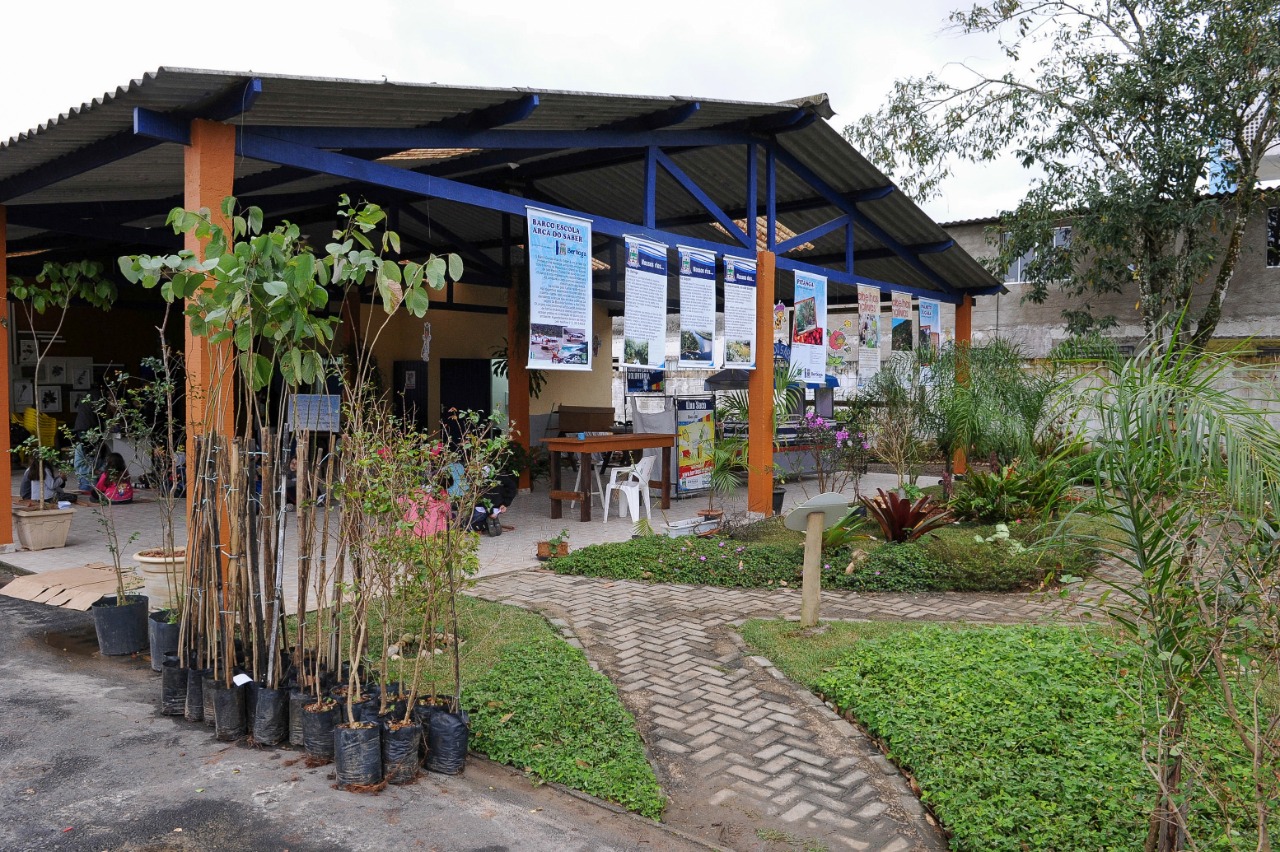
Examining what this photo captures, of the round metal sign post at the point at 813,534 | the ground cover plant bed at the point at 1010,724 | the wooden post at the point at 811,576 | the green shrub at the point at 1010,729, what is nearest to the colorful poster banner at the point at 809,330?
the round metal sign post at the point at 813,534

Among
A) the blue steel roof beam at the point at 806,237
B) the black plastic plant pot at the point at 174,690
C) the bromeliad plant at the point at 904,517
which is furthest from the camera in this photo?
the blue steel roof beam at the point at 806,237

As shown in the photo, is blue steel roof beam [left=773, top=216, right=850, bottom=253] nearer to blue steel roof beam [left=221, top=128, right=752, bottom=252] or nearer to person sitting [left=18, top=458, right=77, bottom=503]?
blue steel roof beam [left=221, top=128, right=752, bottom=252]

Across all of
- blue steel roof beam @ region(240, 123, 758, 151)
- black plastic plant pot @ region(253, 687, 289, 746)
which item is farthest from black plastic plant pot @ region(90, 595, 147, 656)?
blue steel roof beam @ region(240, 123, 758, 151)

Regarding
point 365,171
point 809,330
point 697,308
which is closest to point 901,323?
point 809,330

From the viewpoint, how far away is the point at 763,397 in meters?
10.9

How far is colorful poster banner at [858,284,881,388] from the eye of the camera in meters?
12.5

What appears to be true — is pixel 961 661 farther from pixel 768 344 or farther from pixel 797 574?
pixel 768 344

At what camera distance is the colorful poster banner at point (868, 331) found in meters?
12.5

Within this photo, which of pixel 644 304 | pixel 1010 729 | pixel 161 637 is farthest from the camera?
pixel 644 304

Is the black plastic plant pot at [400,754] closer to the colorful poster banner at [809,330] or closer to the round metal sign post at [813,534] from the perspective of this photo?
the round metal sign post at [813,534]

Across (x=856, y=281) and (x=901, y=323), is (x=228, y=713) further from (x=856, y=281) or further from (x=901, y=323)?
(x=901, y=323)

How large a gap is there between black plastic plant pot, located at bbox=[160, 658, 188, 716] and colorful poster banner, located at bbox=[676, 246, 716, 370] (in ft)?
19.4

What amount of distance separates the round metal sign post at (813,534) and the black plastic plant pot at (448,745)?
8.80 feet

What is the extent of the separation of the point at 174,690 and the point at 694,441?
8.22 metres
